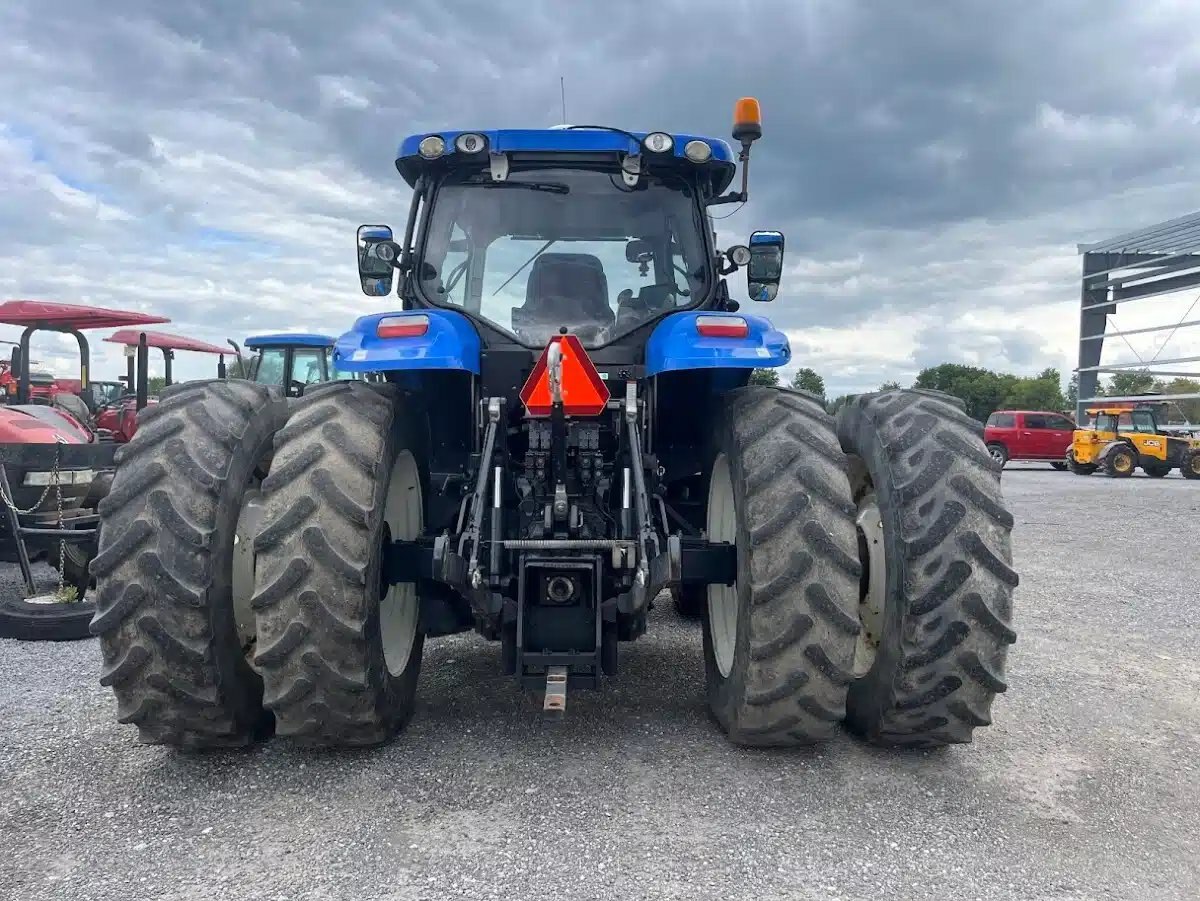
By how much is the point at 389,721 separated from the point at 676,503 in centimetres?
178

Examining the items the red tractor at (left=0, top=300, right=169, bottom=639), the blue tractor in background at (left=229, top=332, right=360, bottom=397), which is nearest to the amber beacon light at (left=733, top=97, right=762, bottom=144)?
the red tractor at (left=0, top=300, right=169, bottom=639)

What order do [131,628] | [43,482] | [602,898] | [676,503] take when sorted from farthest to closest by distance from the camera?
[43,482] → [676,503] → [131,628] → [602,898]

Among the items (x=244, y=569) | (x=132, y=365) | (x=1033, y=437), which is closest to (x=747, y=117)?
(x=244, y=569)

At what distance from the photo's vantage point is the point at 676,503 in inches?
181

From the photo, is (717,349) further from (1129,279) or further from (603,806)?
(1129,279)

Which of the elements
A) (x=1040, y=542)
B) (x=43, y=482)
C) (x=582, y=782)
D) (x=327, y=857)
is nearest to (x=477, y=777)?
(x=582, y=782)

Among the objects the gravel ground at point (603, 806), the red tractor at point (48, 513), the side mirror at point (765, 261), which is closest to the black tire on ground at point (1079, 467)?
the gravel ground at point (603, 806)

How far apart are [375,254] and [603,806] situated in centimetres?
283

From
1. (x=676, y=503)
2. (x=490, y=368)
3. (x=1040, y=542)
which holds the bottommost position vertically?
(x=1040, y=542)

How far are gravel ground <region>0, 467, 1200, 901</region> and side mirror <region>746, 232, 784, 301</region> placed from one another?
2.11 m

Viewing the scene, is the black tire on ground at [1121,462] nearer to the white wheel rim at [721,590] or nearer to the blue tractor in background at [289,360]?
the blue tractor in background at [289,360]

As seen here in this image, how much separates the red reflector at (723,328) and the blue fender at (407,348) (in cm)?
95

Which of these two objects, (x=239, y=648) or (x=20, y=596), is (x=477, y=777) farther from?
(x=20, y=596)

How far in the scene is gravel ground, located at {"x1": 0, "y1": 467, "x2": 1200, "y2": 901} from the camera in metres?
2.68
